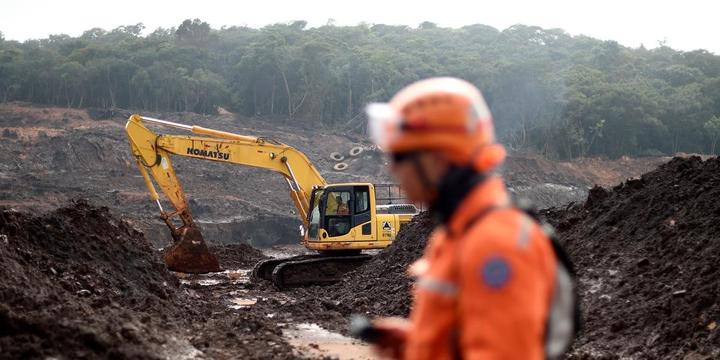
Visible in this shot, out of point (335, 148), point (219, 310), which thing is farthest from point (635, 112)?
point (219, 310)

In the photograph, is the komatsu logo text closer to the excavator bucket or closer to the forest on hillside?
the excavator bucket

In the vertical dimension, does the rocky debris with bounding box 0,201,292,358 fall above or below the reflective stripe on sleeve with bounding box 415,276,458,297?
below

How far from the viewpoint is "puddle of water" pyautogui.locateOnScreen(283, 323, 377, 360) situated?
457 inches

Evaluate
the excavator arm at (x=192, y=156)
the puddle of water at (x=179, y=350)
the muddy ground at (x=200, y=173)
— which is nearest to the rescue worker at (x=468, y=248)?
the puddle of water at (x=179, y=350)

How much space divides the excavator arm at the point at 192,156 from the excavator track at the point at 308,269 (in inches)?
55.5

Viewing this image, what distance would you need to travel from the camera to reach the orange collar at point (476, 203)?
2670 millimetres

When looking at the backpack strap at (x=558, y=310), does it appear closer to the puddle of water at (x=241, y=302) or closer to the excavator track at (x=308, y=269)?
the puddle of water at (x=241, y=302)

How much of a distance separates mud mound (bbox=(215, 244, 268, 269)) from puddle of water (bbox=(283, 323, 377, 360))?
1486 centimetres

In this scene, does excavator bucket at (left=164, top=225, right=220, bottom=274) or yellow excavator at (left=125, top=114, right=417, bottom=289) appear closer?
yellow excavator at (left=125, top=114, right=417, bottom=289)

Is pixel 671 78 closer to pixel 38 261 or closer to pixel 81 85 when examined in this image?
pixel 81 85

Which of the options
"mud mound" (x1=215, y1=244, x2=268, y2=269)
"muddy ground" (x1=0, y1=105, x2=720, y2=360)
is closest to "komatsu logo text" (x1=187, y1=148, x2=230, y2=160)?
"muddy ground" (x1=0, y1=105, x2=720, y2=360)

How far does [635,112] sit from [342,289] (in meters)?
42.0

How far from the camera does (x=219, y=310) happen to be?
16.2m

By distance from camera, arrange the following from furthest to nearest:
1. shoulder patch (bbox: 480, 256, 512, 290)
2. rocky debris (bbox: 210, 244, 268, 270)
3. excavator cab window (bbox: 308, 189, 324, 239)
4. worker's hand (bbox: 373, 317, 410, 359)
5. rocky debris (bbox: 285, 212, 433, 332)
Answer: rocky debris (bbox: 210, 244, 268, 270) < excavator cab window (bbox: 308, 189, 324, 239) < rocky debris (bbox: 285, 212, 433, 332) < worker's hand (bbox: 373, 317, 410, 359) < shoulder patch (bbox: 480, 256, 512, 290)
